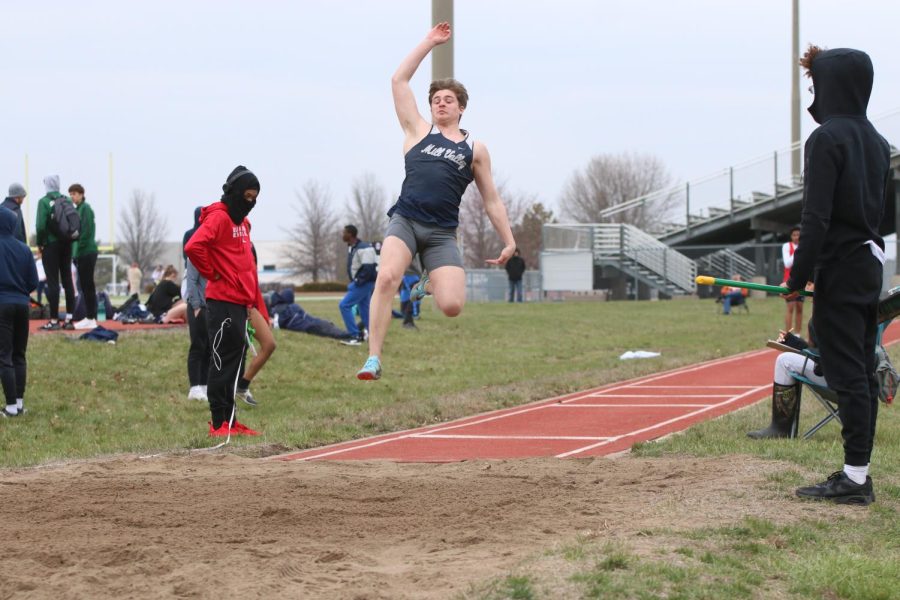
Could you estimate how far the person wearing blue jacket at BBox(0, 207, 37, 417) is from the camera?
10078 mm

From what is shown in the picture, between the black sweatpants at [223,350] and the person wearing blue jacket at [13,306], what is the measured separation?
6.88 ft

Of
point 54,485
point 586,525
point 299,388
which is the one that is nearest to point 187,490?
point 54,485

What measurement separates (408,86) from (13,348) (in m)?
5.06

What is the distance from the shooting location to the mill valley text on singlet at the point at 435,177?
722 cm

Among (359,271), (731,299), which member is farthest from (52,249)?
(731,299)

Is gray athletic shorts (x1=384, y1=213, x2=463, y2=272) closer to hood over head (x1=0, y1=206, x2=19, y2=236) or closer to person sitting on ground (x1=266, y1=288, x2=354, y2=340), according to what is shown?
hood over head (x1=0, y1=206, x2=19, y2=236)

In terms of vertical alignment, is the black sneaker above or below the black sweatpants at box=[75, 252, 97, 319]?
below

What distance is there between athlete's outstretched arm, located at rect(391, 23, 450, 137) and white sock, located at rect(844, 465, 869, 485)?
3.44 m

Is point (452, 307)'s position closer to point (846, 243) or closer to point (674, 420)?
point (846, 243)

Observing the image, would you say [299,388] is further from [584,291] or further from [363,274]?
[584,291]

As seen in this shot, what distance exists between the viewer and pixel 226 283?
9266mm

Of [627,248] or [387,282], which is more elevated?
[627,248]

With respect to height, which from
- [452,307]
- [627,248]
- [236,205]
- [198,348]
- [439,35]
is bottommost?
[198,348]

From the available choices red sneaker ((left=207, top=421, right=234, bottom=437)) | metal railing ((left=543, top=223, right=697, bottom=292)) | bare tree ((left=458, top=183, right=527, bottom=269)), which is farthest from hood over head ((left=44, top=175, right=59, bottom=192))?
bare tree ((left=458, top=183, right=527, bottom=269))
